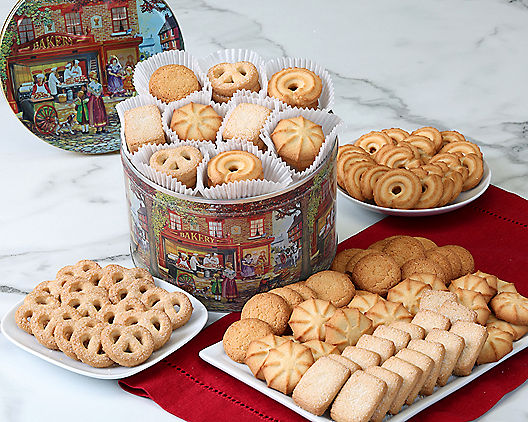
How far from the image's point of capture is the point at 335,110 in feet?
8.47

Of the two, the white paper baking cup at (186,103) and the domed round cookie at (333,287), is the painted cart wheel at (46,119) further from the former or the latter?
the domed round cookie at (333,287)

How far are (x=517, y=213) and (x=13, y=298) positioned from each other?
1.17m

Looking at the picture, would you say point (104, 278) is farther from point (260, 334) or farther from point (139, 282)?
point (260, 334)

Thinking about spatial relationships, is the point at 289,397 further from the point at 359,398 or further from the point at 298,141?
the point at 298,141

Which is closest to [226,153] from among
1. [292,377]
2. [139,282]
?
[139,282]

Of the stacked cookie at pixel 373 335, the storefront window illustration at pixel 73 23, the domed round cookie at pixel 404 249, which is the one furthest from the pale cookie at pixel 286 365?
the storefront window illustration at pixel 73 23

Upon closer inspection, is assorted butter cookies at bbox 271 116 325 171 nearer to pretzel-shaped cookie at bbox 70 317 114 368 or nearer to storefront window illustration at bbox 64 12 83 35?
pretzel-shaped cookie at bbox 70 317 114 368

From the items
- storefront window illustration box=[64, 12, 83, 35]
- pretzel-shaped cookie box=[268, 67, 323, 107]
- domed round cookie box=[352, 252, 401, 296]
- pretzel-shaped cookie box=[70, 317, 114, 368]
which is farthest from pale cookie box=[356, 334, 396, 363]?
storefront window illustration box=[64, 12, 83, 35]

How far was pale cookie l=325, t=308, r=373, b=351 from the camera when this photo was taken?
1.58m

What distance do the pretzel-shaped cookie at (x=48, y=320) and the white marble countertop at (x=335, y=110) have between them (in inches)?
3.2

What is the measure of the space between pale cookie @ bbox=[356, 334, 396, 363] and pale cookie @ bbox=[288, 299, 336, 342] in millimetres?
91

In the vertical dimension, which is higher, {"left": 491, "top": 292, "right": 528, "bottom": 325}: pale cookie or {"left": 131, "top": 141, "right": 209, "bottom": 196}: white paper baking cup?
{"left": 131, "top": 141, "right": 209, "bottom": 196}: white paper baking cup

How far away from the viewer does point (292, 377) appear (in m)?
1.51

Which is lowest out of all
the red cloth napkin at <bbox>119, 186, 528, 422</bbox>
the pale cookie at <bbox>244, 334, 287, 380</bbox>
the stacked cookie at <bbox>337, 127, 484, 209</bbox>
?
the red cloth napkin at <bbox>119, 186, 528, 422</bbox>
